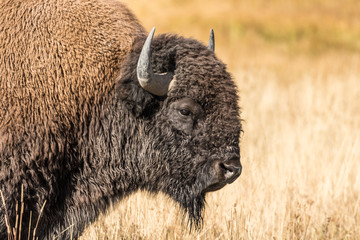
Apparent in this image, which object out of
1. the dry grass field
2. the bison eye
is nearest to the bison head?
the bison eye

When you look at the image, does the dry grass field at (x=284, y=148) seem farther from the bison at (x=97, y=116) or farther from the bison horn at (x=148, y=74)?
the bison horn at (x=148, y=74)

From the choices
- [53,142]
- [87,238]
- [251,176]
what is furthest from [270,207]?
[53,142]

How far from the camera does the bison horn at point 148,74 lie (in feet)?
12.6

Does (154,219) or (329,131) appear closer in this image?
(154,219)

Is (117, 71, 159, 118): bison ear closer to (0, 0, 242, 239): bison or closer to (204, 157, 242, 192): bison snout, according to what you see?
(0, 0, 242, 239): bison

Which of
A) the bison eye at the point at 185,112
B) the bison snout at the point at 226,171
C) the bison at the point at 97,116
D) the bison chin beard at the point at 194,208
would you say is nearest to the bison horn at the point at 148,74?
the bison at the point at 97,116

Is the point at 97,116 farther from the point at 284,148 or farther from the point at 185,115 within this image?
the point at 284,148

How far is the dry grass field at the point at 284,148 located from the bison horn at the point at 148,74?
1036 millimetres

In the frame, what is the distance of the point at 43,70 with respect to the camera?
12.9ft

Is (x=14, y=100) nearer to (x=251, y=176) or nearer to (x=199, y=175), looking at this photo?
(x=199, y=175)

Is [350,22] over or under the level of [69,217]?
over

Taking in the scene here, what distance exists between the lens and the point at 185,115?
4082 millimetres

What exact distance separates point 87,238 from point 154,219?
642 millimetres

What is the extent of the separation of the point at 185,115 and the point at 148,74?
0.48 m
